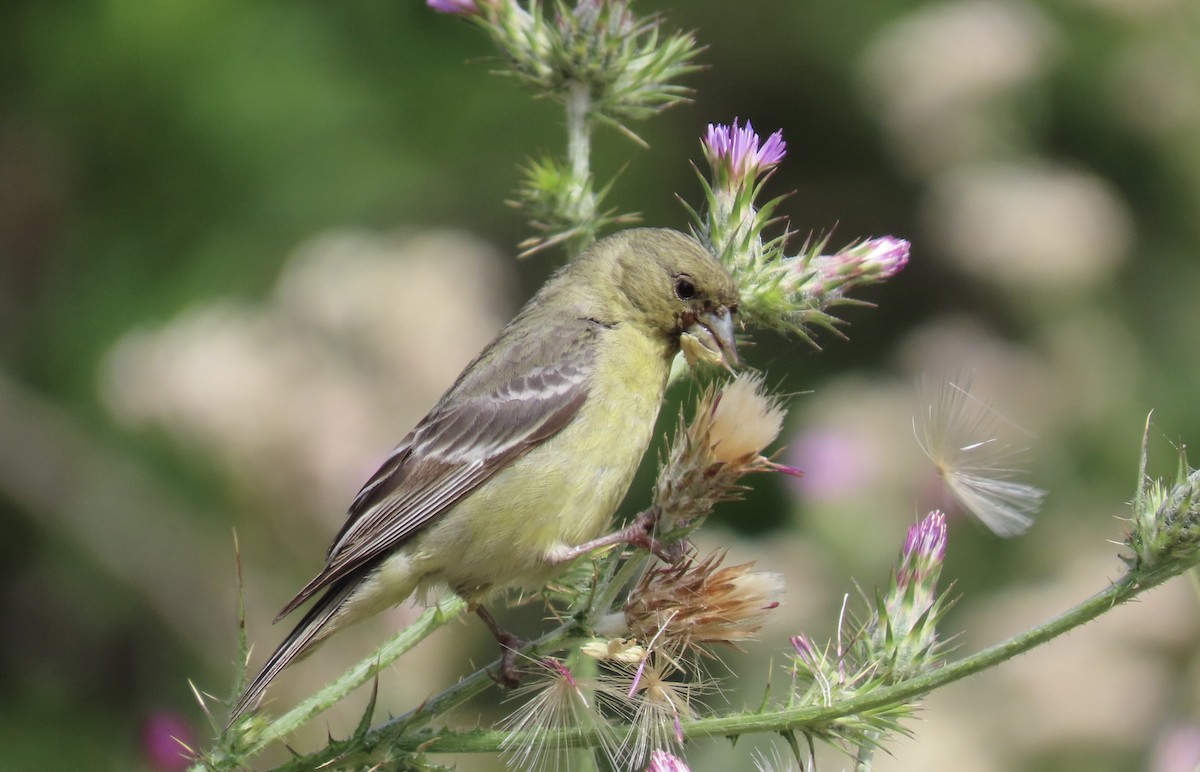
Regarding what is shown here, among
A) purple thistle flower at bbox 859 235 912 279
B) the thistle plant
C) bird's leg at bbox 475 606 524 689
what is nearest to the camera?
the thistle plant

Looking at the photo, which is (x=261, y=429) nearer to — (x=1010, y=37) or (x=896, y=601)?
(x=896, y=601)

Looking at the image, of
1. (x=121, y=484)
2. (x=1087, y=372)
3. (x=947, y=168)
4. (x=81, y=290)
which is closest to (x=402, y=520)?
(x=121, y=484)

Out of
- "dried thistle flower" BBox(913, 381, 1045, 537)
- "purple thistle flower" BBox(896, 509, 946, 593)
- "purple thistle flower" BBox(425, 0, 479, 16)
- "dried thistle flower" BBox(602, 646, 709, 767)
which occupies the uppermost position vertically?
"purple thistle flower" BBox(425, 0, 479, 16)

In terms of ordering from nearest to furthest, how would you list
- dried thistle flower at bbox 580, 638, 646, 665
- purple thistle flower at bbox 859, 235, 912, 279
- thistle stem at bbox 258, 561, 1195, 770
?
thistle stem at bbox 258, 561, 1195, 770, dried thistle flower at bbox 580, 638, 646, 665, purple thistle flower at bbox 859, 235, 912, 279

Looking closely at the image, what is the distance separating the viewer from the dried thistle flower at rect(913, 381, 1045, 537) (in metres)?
3.12

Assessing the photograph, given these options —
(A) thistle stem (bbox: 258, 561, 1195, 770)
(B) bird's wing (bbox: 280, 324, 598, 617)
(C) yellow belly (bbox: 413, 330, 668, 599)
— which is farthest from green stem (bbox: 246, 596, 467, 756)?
(B) bird's wing (bbox: 280, 324, 598, 617)

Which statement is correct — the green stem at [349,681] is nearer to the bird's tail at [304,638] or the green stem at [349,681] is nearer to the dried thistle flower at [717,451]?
the bird's tail at [304,638]

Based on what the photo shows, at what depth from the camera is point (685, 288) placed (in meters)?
3.84

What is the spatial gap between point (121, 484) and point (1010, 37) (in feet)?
16.9

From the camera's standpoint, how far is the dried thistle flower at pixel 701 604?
9.11ft

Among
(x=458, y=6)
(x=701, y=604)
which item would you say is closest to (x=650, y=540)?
(x=701, y=604)

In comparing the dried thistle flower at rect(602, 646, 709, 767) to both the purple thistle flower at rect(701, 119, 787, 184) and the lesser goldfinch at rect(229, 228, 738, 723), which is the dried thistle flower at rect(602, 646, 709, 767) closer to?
the lesser goldfinch at rect(229, 228, 738, 723)

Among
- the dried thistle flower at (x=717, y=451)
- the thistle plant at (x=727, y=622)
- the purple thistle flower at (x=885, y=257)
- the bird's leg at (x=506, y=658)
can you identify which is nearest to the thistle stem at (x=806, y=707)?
the thistle plant at (x=727, y=622)

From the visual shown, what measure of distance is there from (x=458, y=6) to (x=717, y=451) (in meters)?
1.91
